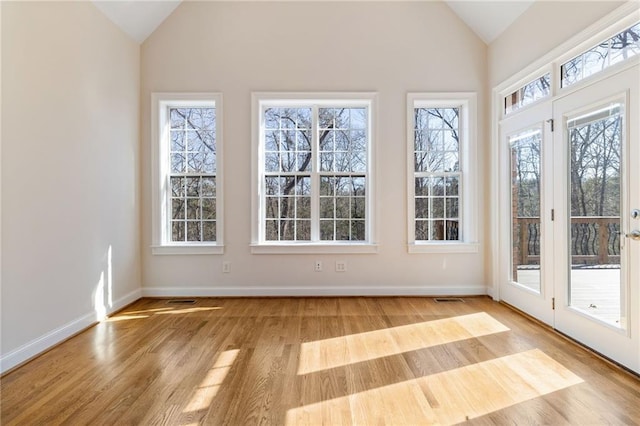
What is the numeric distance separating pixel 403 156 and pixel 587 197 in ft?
6.49

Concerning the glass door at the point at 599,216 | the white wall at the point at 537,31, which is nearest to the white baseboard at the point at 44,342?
the glass door at the point at 599,216

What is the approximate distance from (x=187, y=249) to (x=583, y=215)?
409 centimetres

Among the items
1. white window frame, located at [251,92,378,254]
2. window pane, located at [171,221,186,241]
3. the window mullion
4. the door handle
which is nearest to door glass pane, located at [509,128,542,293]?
the door handle

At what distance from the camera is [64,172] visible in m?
2.94

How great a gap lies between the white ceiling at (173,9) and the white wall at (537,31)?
0.10m

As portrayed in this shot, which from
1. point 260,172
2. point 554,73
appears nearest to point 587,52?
point 554,73

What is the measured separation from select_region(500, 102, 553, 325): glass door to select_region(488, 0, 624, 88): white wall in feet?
1.79

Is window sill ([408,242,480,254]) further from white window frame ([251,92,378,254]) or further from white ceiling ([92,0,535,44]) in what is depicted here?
white ceiling ([92,0,535,44])

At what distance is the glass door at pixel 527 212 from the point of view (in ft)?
10.4

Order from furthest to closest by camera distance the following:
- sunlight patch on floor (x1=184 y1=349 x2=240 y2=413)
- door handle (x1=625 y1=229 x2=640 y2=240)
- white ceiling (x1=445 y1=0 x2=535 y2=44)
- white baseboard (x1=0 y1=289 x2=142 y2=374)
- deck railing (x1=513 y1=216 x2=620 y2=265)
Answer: white ceiling (x1=445 y1=0 x2=535 y2=44), deck railing (x1=513 y1=216 x2=620 y2=265), white baseboard (x1=0 y1=289 x2=142 y2=374), door handle (x1=625 y1=229 x2=640 y2=240), sunlight patch on floor (x1=184 y1=349 x2=240 y2=413)

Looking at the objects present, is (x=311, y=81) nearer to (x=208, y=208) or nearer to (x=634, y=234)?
(x=208, y=208)

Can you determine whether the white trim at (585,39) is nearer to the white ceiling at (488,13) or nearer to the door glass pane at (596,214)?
the door glass pane at (596,214)

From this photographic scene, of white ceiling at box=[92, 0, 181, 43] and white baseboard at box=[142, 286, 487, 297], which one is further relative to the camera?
white baseboard at box=[142, 286, 487, 297]

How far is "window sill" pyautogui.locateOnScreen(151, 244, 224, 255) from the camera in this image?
4.23 meters
